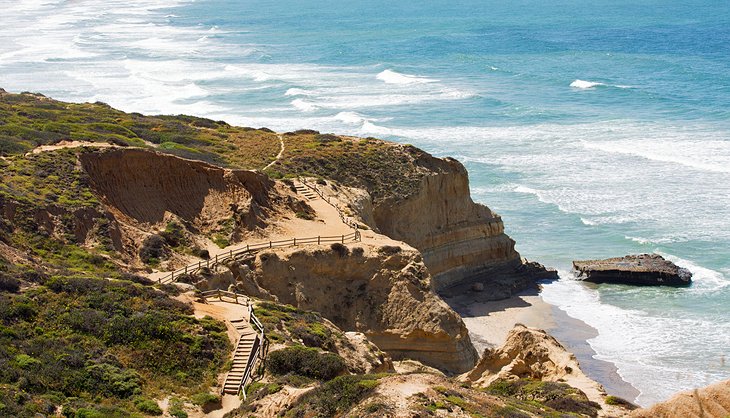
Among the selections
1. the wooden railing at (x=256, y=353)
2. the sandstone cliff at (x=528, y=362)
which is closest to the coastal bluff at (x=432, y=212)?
the sandstone cliff at (x=528, y=362)

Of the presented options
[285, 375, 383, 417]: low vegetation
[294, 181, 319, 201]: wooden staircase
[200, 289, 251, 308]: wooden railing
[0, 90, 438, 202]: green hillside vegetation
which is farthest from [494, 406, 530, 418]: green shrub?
[0, 90, 438, 202]: green hillside vegetation

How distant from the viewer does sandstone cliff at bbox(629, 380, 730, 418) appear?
2019cm

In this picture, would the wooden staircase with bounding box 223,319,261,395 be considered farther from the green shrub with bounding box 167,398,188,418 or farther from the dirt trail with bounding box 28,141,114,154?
the dirt trail with bounding box 28,141,114,154

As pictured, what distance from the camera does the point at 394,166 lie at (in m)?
53.8

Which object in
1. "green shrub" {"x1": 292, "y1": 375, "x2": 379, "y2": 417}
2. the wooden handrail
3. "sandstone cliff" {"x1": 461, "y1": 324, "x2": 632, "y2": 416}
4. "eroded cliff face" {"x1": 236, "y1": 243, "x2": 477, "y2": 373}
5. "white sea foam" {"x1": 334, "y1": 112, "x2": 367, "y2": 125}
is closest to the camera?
"green shrub" {"x1": 292, "y1": 375, "x2": 379, "y2": 417}

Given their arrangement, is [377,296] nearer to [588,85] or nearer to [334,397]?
[334,397]

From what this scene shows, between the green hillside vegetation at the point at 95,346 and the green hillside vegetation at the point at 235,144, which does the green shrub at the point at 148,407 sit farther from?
the green hillside vegetation at the point at 235,144

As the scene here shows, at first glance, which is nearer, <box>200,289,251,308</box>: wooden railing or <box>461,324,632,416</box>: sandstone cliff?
<box>461,324,632,416</box>: sandstone cliff

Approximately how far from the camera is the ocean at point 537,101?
176 ft

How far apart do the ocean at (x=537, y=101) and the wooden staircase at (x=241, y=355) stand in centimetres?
1764

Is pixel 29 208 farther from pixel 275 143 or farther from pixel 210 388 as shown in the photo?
pixel 275 143

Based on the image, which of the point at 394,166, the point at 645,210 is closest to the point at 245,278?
the point at 394,166

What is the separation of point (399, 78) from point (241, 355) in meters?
92.8

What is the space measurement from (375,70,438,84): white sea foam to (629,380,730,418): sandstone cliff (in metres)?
98.3
